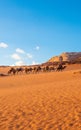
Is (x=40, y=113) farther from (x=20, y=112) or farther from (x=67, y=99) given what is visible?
(x=67, y=99)

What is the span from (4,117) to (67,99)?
15.3 ft

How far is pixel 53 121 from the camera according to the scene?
962 cm

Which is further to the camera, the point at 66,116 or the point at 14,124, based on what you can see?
the point at 66,116

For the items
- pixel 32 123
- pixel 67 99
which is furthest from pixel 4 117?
pixel 67 99

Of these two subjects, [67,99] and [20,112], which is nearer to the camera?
[20,112]

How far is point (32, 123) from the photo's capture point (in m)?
9.51

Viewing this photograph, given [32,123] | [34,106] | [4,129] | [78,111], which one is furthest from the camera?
[34,106]

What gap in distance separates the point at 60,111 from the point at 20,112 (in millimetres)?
1900

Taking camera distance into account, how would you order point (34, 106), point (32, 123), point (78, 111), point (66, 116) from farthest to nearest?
point (34, 106) → point (78, 111) → point (66, 116) → point (32, 123)

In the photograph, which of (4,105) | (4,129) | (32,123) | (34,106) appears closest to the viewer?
(4,129)

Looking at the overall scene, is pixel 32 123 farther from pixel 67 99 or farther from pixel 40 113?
pixel 67 99

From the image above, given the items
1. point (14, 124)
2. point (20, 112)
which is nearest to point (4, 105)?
point (20, 112)

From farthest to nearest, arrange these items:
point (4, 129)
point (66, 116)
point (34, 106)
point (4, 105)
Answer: point (4, 105) < point (34, 106) < point (66, 116) < point (4, 129)

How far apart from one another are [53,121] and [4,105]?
15.8ft
